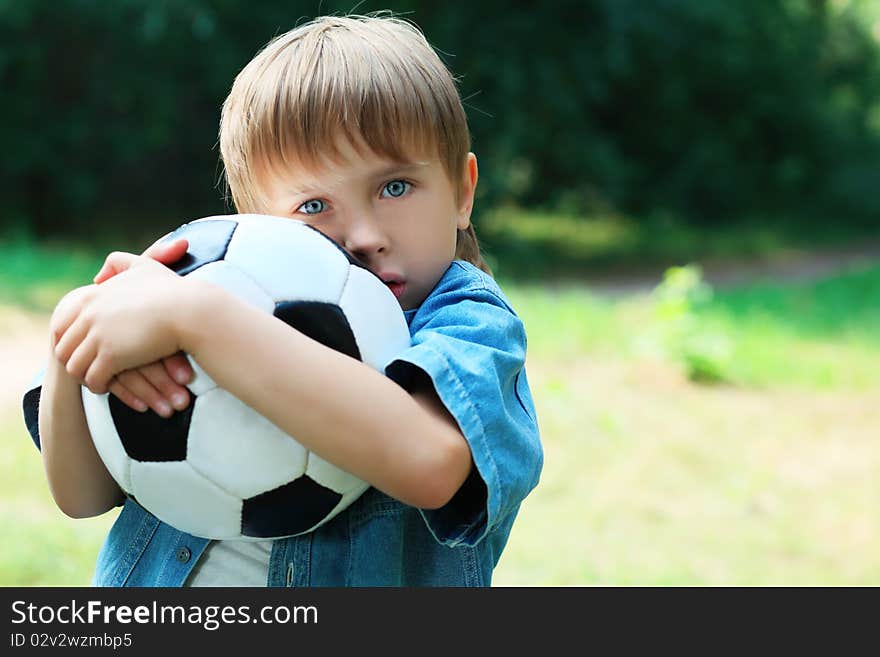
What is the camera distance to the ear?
80.9 inches

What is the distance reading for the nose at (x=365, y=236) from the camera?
1.82m

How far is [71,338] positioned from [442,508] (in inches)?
24.1

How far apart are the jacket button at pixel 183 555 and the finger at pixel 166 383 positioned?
37cm

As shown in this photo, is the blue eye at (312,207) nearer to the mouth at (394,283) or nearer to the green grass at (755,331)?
the mouth at (394,283)

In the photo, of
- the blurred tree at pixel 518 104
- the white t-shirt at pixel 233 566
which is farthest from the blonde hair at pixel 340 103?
the blurred tree at pixel 518 104

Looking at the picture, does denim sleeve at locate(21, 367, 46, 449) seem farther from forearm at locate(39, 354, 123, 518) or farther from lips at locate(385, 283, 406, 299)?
lips at locate(385, 283, 406, 299)

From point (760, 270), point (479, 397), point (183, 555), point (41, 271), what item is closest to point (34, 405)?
point (183, 555)

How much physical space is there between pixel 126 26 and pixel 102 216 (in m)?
2.32

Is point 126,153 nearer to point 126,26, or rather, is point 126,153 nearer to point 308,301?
point 126,26

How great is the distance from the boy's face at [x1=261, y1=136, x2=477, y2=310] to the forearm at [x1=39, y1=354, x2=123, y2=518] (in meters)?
0.47

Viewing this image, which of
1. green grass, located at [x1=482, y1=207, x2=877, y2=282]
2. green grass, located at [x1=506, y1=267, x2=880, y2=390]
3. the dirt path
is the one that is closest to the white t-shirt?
green grass, located at [x1=506, y1=267, x2=880, y2=390]

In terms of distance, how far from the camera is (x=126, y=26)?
11555 mm

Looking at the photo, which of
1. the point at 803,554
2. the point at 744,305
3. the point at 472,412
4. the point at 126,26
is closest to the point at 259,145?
the point at 472,412

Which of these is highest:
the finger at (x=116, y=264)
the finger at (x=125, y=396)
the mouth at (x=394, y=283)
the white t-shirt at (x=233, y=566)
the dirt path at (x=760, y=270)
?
the dirt path at (x=760, y=270)
